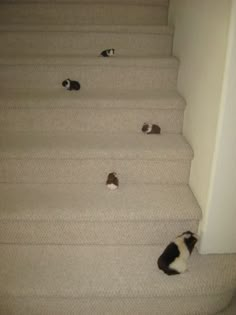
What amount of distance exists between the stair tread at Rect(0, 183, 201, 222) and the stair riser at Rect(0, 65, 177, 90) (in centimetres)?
65

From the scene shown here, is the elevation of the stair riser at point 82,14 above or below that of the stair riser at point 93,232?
above

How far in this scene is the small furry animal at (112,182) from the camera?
1.74 meters

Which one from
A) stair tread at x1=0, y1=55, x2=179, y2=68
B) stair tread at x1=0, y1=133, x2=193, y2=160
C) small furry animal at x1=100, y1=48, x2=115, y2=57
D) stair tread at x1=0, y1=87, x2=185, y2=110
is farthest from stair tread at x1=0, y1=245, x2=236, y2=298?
small furry animal at x1=100, y1=48, x2=115, y2=57

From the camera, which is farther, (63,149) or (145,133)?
(145,133)

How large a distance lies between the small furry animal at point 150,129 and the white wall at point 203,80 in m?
0.15

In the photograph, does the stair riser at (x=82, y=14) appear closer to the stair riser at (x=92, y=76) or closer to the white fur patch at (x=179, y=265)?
the stair riser at (x=92, y=76)

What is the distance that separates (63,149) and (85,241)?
0.46 meters

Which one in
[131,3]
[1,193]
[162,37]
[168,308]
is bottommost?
[168,308]

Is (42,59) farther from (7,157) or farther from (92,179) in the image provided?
(92,179)

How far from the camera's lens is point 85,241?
167 cm

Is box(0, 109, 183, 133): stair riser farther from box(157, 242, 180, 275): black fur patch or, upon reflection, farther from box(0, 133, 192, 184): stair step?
box(157, 242, 180, 275): black fur patch

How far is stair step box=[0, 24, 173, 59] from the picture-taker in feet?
7.21

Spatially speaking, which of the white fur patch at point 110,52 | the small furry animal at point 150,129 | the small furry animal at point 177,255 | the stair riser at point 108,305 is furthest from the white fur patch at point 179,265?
the white fur patch at point 110,52

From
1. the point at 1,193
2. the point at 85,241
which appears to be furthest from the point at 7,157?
the point at 85,241
